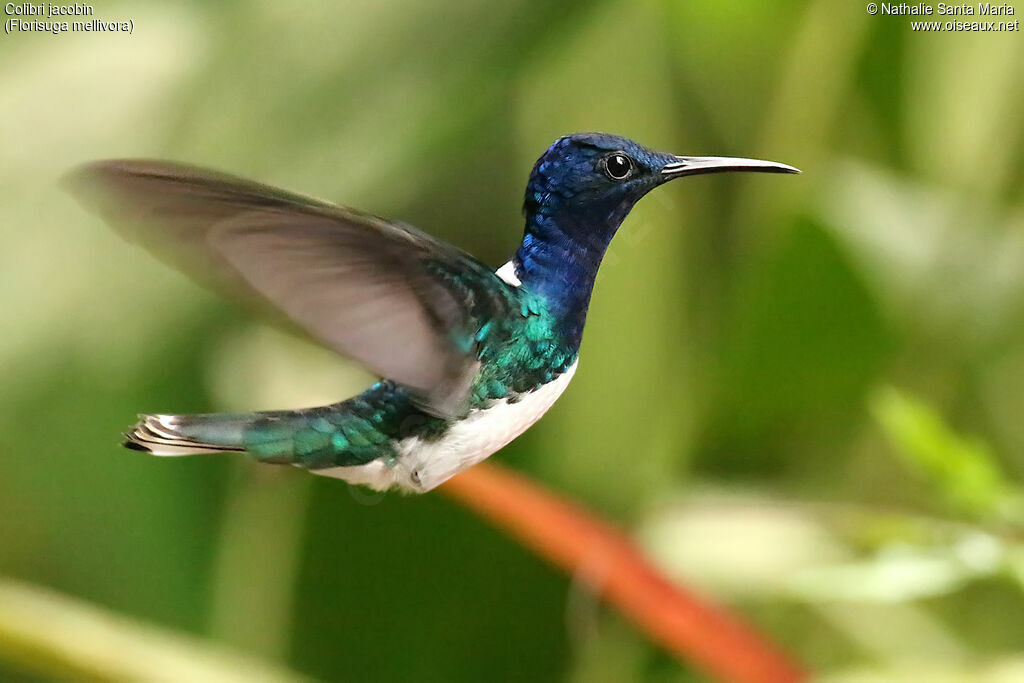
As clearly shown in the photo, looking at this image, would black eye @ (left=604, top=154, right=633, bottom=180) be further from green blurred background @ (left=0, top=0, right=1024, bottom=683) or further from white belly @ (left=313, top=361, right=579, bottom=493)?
green blurred background @ (left=0, top=0, right=1024, bottom=683)

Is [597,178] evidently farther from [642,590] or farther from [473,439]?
[642,590]

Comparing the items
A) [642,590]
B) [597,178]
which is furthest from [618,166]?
[642,590]

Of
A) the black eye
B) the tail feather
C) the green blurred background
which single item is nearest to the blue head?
the black eye

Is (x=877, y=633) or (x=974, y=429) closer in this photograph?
(x=877, y=633)

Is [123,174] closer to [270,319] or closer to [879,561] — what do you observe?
[270,319]

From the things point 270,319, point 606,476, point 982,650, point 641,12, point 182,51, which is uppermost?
point 641,12

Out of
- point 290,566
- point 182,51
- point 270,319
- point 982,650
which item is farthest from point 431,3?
point 982,650

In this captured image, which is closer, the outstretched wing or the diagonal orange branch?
the outstretched wing

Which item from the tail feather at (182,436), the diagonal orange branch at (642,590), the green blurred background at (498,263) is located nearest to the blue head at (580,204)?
the tail feather at (182,436)
